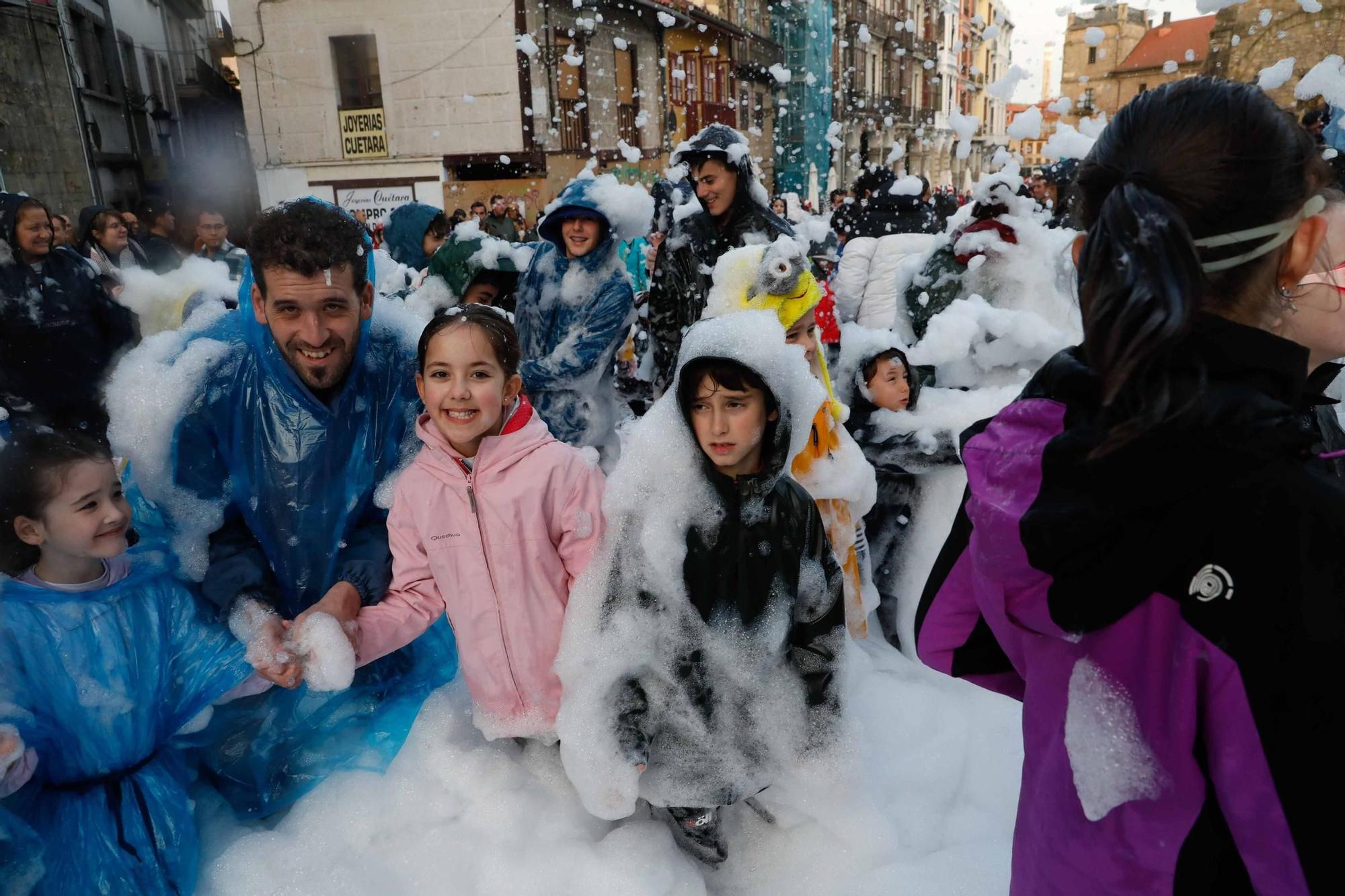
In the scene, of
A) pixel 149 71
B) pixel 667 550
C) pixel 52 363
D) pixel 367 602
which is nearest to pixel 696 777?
pixel 667 550

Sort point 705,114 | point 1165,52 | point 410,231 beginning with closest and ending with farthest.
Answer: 1. point 410,231
2. point 705,114
3. point 1165,52

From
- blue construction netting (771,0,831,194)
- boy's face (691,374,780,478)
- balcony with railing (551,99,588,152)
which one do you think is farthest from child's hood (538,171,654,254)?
blue construction netting (771,0,831,194)

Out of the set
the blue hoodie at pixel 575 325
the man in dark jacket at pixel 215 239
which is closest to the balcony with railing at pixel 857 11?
the man in dark jacket at pixel 215 239

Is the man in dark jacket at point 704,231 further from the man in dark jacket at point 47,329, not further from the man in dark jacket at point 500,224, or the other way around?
the man in dark jacket at point 500,224

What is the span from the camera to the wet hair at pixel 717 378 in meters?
1.79

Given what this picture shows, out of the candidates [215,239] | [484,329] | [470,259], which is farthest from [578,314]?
[215,239]

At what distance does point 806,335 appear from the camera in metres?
2.64

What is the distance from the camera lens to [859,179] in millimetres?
5648

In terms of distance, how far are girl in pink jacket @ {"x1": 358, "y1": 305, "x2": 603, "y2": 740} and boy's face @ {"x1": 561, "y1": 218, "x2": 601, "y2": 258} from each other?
175 centimetres

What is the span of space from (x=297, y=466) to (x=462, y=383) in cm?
49

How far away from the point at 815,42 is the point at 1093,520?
2998 centimetres

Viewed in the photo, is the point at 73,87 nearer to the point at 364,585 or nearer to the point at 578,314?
the point at 578,314

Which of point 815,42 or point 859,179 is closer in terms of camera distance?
point 859,179

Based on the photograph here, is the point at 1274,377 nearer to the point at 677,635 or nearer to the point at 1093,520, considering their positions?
the point at 1093,520
